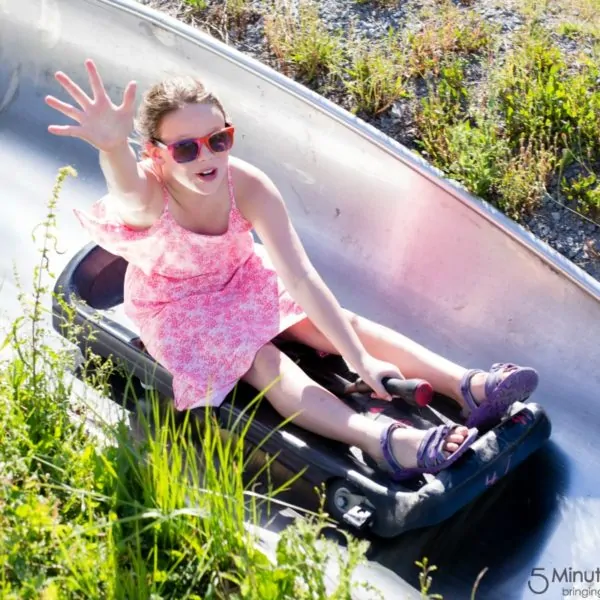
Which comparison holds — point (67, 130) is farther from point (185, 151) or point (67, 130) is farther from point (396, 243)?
point (396, 243)

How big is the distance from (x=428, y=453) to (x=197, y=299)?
Result: 2.37 feet

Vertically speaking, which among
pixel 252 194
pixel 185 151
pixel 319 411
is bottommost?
pixel 319 411

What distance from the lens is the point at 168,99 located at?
2297 millimetres

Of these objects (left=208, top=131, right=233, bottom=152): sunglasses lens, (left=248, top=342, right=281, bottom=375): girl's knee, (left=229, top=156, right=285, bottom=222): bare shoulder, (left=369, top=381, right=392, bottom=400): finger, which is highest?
(left=208, top=131, right=233, bottom=152): sunglasses lens

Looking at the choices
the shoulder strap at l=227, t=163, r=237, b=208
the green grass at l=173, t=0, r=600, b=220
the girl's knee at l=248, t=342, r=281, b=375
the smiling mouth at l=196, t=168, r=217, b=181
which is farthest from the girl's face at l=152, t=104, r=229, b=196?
the green grass at l=173, t=0, r=600, b=220

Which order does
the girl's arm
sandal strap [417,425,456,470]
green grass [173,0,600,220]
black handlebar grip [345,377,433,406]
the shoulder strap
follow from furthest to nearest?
green grass [173,0,600,220], the shoulder strap, the girl's arm, black handlebar grip [345,377,433,406], sandal strap [417,425,456,470]

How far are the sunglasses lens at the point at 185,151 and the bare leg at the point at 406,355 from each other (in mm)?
521

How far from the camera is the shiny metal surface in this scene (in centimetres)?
227

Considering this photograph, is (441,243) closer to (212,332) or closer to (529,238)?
(529,238)

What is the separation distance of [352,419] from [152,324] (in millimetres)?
579

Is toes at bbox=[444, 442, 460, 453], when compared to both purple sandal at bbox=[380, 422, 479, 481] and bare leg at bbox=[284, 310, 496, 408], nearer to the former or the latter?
purple sandal at bbox=[380, 422, 479, 481]

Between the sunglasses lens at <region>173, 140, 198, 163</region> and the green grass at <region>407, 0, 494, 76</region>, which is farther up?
the green grass at <region>407, 0, 494, 76</region>

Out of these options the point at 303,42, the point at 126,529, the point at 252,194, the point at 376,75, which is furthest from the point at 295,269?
the point at 303,42

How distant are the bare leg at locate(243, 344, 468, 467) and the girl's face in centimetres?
42
